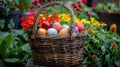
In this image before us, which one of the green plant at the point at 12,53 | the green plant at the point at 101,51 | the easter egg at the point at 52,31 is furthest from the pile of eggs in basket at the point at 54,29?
the green plant at the point at 12,53

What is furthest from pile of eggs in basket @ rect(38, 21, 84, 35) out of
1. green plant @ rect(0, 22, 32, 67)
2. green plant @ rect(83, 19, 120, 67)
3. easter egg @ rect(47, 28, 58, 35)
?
green plant @ rect(0, 22, 32, 67)

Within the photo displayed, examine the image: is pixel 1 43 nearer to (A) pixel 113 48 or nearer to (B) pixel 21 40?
(B) pixel 21 40

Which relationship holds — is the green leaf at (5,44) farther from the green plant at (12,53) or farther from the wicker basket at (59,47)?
the wicker basket at (59,47)

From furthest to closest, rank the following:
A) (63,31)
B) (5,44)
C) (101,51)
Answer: (5,44), (101,51), (63,31)

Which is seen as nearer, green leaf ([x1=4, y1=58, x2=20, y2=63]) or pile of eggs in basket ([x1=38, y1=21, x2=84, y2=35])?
pile of eggs in basket ([x1=38, y1=21, x2=84, y2=35])

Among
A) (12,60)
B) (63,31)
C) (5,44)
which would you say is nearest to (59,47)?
(63,31)

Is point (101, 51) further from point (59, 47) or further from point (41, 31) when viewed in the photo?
point (41, 31)

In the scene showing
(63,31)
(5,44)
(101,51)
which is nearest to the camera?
(63,31)

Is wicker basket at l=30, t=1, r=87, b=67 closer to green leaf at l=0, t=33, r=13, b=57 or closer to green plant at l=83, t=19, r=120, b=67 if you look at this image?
green plant at l=83, t=19, r=120, b=67

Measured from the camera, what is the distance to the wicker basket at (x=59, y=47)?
302 cm

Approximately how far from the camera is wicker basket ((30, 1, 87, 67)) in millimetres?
3018

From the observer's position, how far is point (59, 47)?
3.05 metres

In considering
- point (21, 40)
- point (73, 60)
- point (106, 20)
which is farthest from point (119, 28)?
point (73, 60)

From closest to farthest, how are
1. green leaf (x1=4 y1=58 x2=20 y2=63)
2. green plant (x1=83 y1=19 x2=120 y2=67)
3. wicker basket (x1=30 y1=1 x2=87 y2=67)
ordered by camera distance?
wicker basket (x1=30 y1=1 x2=87 y2=67) < green plant (x1=83 y1=19 x2=120 y2=67) < green leaf (x1=4 y1=58 x2=20 y2=63)
